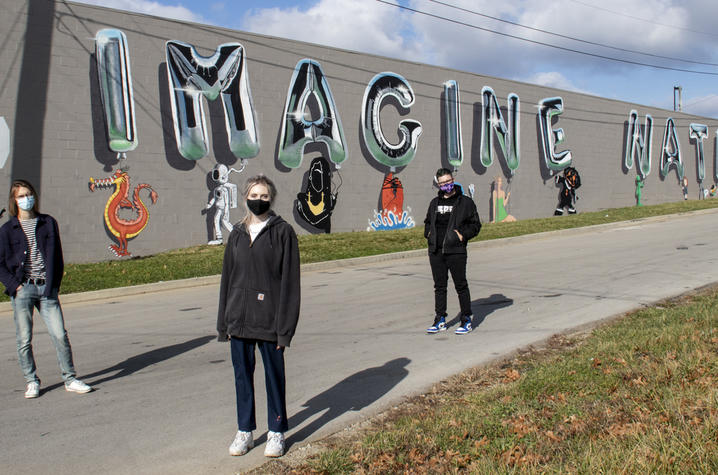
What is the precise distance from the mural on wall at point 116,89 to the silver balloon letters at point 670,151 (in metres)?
31.9

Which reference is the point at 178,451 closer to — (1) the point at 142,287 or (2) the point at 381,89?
(1) the point at 142,287

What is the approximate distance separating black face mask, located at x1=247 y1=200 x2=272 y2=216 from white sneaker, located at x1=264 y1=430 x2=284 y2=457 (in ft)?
4.88

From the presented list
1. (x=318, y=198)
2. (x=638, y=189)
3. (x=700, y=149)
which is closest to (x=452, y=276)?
(x=318, y=198)

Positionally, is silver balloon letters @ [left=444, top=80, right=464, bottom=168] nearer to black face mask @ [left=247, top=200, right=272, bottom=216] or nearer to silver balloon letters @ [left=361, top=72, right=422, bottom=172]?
silver balloon letters @ [left=361, top=72, right=422, bottom=172]

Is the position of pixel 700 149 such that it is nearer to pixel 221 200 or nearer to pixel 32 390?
pixel 221 200

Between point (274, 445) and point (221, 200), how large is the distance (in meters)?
15.1

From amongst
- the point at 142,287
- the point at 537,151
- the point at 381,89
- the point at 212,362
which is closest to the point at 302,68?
the point at 381,89

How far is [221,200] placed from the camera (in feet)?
61.7

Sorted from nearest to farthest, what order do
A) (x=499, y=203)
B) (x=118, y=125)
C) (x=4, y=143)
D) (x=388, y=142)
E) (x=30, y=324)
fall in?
(x=30, y=324), (x=4, y=143), (x=118, y=125), (x=388, y=142), (x=499, y=203)

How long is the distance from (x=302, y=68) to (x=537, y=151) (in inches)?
520

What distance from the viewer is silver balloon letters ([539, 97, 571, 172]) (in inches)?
1168

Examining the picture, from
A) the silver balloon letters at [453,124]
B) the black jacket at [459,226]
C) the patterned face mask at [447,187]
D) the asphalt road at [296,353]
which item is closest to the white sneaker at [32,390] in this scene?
the asphalt road at [296,353]

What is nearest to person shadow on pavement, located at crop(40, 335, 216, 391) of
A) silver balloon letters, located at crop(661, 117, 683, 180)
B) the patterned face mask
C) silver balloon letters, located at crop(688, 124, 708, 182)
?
the patterned face mask

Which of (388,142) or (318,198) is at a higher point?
(388,142)
